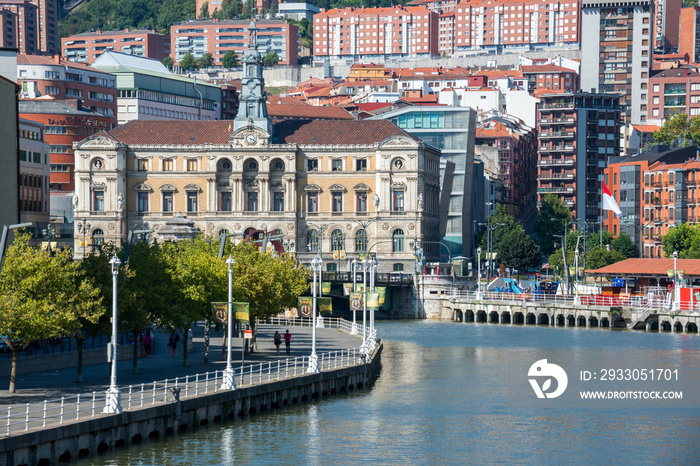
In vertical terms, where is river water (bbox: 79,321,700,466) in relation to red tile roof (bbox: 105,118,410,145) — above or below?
below

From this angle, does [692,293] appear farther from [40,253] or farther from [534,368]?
[40,253]

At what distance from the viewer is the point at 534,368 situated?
98.5 meters

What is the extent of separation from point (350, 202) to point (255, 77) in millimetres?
22959

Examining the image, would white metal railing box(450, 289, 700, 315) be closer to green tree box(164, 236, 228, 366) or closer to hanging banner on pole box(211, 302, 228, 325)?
green tree box(164, 236, 228, 366)

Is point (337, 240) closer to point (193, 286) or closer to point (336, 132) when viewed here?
point (336, 132)

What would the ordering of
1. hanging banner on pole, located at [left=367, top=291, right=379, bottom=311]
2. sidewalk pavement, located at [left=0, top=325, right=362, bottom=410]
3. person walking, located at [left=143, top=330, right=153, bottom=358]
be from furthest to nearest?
1. hanging banner on pole, located at [left=367, top=291, right=379, bottom=311]
2. person walking, located at [left=143, top=330, right=153, bottom=358]
3. sidewalk pavement, located at [left=0, top=325, right=362, bottom=410]

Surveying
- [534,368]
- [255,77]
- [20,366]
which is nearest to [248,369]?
[20,366]

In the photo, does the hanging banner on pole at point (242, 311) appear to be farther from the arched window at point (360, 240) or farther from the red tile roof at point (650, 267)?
the arched window at point (360, 240)

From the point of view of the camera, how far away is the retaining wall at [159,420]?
5500cm

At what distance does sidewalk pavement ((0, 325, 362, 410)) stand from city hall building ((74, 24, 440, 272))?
2614 inches

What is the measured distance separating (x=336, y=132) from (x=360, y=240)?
15.9 meters

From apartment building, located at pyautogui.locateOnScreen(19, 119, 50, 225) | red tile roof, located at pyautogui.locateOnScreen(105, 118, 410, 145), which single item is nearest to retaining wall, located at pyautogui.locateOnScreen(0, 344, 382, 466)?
apartment building, located at pyautogui.locateOnScreen(19, 119, 50, 225)

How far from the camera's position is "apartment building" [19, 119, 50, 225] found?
156 m

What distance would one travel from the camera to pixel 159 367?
84500 millimetres
